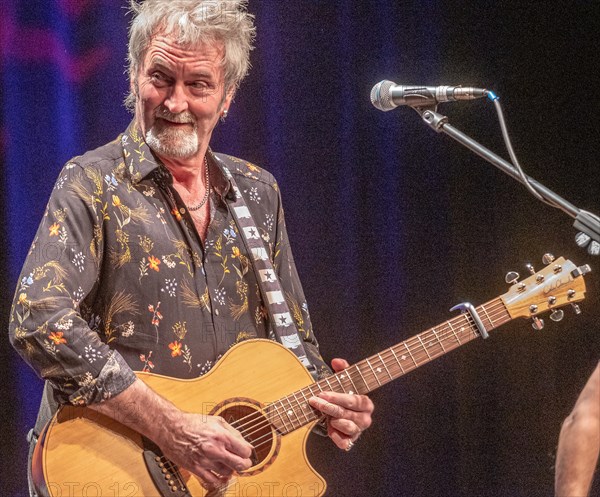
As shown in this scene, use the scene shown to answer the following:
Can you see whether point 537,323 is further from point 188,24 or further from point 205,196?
point 188,24

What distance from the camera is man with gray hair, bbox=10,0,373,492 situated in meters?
2.21

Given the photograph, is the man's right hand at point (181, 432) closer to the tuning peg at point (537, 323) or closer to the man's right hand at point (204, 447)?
the man's right hand at point (204, 447)

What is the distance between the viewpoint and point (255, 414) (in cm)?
244

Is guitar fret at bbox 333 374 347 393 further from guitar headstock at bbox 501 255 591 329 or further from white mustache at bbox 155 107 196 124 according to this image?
white mustache at bbox 155 107 196 124

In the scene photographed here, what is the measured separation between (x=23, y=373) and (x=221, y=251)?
115cm

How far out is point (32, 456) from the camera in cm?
226

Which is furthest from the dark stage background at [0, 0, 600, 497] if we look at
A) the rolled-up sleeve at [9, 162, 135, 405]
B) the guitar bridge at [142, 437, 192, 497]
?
the guitar bridge at [142, 437, 192, 497]

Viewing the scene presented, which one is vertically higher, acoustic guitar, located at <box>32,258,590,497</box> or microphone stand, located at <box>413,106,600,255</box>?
microphone stand, located at <box>413,106,600,255</box>

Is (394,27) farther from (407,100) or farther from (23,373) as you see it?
(23,373)

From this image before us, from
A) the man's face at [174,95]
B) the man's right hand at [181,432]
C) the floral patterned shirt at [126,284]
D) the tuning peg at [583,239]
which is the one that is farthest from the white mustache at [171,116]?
the tuning peg at [583,239]

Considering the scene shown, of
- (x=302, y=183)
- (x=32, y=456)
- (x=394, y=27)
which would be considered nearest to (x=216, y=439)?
(x=32, y=456)

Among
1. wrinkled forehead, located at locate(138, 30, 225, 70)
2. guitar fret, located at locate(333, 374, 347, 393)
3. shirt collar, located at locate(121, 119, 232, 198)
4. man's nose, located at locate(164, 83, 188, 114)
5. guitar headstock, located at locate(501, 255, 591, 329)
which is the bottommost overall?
guitar fret, located at locate(333, 374, 347, 393)

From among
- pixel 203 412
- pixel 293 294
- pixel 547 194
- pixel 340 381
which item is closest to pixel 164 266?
pixel 203 412

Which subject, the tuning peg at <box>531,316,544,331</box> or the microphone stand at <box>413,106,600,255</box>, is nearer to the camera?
the microphone stand at <box>413,106,600,255</box>
